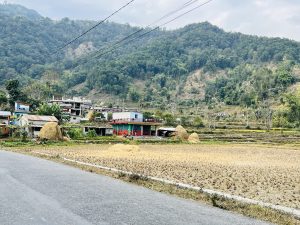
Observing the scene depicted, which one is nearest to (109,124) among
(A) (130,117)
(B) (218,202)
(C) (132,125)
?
(A) (130,117)

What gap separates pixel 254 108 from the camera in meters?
166

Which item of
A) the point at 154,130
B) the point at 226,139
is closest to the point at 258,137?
the point at 226,139

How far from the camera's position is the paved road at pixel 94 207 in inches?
375

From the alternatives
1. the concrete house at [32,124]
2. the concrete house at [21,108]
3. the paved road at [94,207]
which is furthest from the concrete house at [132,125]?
the paved road at [94,207]

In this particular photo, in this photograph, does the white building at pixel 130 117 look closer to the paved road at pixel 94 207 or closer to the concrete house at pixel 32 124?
the concrete house at pixel 32 124

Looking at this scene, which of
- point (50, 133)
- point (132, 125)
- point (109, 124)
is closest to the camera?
point (50, 133)

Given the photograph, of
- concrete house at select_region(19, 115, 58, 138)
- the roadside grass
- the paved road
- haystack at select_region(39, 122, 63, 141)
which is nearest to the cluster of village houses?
concrete house at select_region(19, 115, 58, 138)

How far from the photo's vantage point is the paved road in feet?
31.3

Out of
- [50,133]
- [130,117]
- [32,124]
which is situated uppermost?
[130,117]

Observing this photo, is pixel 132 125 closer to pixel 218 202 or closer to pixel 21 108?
pixel 21 108

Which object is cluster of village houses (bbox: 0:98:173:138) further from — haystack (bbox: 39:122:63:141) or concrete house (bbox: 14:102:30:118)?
haystack (bbox: 39:122:63:141)

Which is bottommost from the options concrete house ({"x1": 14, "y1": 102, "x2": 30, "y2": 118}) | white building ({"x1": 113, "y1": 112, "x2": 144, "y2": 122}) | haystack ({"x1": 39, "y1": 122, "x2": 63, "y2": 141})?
haystack ({"x1": 39, "y1": 122, "x2": 63, "y2": 141})

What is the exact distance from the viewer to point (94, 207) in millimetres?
11078

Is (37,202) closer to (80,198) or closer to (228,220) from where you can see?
(80,198)
